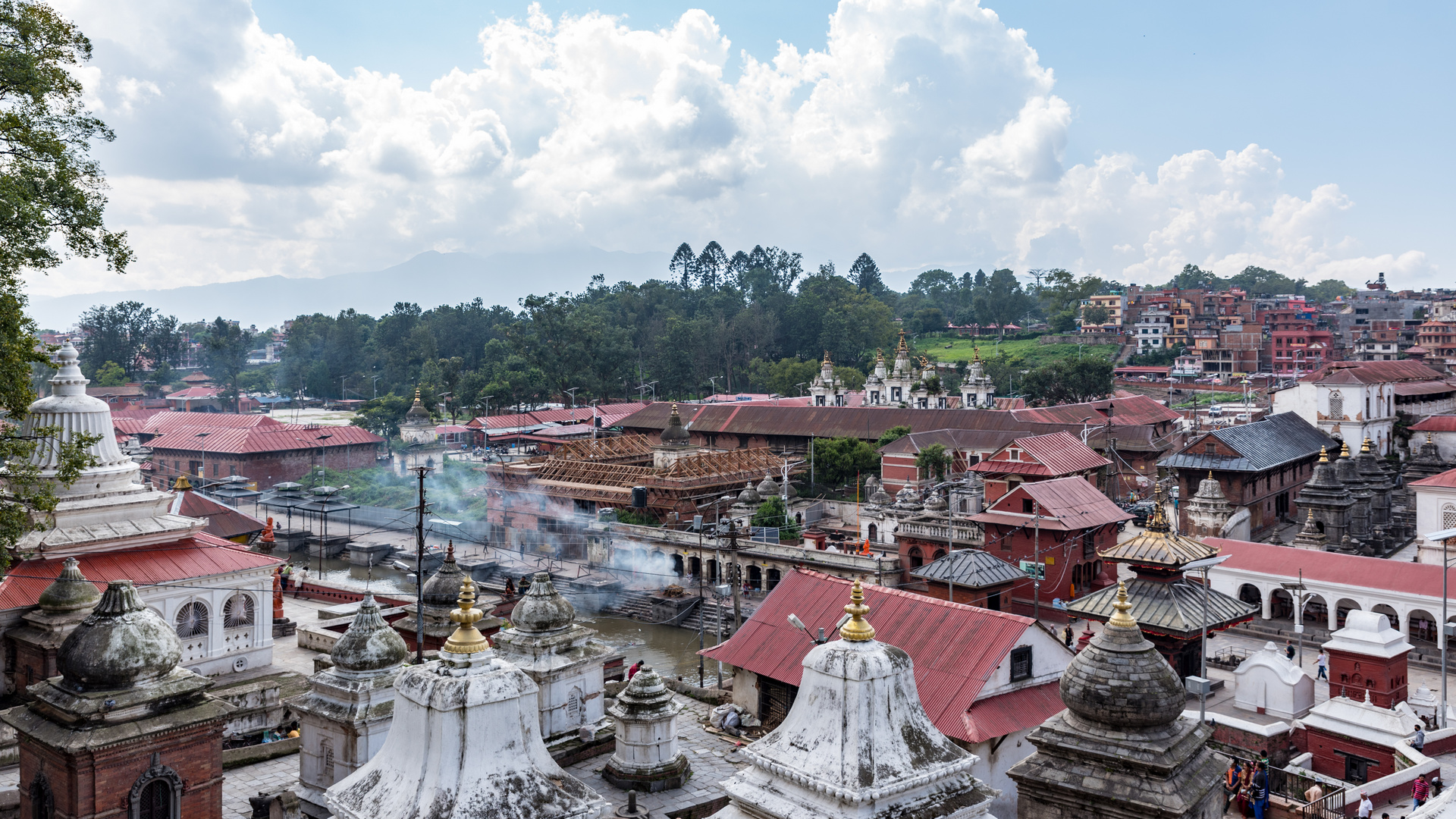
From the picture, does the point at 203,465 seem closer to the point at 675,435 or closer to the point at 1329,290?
the point at 675,435

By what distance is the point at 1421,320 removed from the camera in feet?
346

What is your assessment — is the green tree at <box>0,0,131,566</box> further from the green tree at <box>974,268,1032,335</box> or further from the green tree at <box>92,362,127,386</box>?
the green tree at <box>974,268,1032,335</box>

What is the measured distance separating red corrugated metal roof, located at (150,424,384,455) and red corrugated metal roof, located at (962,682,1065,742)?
186 ft

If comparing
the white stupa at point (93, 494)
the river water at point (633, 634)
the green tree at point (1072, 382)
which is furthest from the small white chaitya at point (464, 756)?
the green tree at point (1072, 382)

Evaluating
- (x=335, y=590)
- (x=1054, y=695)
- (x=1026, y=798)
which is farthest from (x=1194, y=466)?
(x=1026, y=798)

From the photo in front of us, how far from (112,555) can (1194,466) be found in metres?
41.4

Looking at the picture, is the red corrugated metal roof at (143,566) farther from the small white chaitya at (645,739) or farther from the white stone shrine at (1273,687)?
the white stone shrine at (1273,687)

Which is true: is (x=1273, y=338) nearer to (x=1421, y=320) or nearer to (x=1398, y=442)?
(x=1421, y=320)

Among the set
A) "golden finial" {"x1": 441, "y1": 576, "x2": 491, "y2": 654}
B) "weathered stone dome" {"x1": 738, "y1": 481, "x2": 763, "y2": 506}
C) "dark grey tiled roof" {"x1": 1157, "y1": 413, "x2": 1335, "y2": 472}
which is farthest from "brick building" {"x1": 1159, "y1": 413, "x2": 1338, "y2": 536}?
"golden finial" {"x1": 441, "y1": 576, "x2": 491, "y2": 654}

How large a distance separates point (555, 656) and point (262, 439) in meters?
53.3

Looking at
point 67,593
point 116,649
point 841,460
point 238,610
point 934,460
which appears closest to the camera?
point 116,649

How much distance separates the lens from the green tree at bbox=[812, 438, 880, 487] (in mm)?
57281

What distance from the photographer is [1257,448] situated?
1845 inches

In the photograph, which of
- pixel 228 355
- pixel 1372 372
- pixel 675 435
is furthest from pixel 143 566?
pixel 228 355
